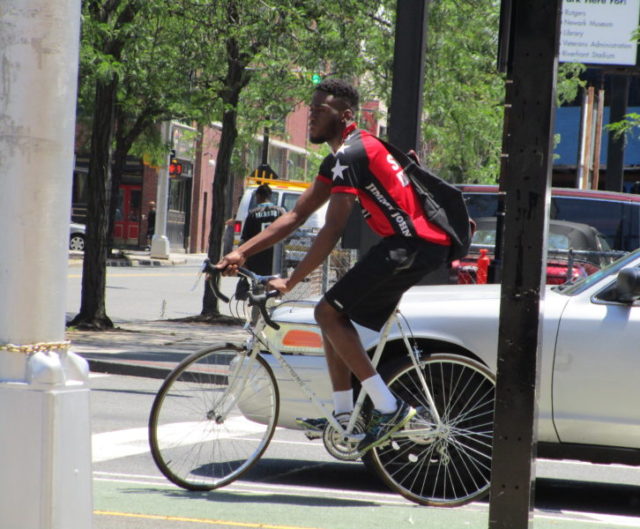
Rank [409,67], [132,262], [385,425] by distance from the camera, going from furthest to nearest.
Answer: [132,262] → [409,67] → [385,425]

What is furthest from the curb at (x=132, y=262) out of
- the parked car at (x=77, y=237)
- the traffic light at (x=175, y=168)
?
the traffic light at (x=175, y=168)

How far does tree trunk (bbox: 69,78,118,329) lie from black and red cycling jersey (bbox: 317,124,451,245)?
36.8 ft

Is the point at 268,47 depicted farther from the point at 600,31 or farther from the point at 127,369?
the point at 600,31

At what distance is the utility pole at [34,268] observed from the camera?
395 cm

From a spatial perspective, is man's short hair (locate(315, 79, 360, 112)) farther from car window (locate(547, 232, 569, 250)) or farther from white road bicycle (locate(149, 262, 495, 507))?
car window (locate(547, 232, 569, 250))

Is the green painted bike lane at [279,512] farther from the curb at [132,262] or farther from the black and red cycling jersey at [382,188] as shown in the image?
the curb at [132,262]

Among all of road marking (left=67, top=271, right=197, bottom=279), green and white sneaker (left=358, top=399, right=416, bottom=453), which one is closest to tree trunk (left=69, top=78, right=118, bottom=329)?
green and white sneaker (left=358, top=399, right=416, bottom=453)

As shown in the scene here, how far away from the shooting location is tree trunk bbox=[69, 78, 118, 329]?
16344mm

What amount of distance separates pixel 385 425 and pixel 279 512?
0.65 meters

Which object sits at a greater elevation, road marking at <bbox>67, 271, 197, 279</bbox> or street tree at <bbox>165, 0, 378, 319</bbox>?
street tree at <bbox>165, 0, 378, 319</bbox>

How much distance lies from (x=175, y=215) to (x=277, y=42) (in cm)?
3710

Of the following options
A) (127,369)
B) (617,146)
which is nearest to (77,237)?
(617,146)

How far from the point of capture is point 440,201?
5.64 meters

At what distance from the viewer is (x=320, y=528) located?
17.5 ft
